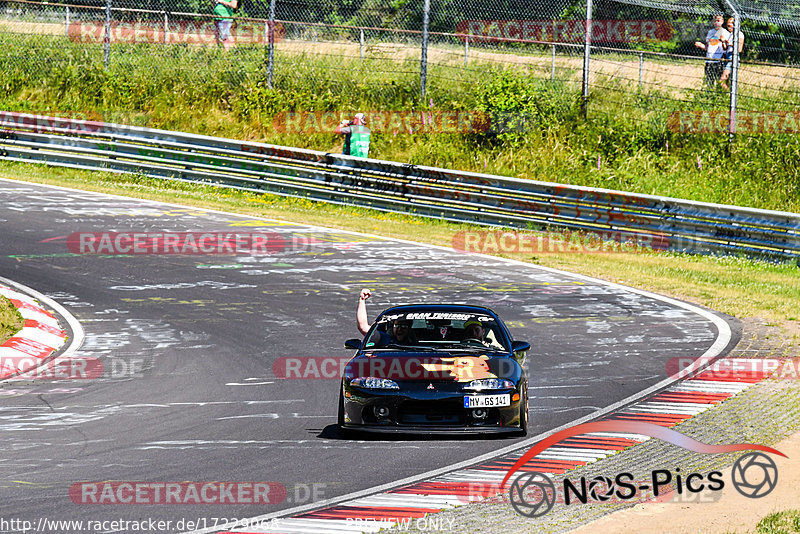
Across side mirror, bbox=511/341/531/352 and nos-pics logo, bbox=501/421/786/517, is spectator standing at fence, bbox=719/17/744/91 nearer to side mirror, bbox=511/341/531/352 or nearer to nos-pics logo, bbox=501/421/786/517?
side mirror, bbox=511/341/531/352

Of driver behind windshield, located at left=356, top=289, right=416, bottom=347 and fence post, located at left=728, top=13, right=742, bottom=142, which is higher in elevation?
fence post, located at left=728, top=13, right=742, bottom=142

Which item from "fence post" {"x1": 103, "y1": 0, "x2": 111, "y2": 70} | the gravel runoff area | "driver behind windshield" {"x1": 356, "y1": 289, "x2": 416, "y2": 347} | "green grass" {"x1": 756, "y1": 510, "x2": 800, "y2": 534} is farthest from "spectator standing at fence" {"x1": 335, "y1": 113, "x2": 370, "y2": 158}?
"green grass" {"x1": 756, "y1": 510, "x2": 800, "y2": 534}

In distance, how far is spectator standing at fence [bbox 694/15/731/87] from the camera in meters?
25.0

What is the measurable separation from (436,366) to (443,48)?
60.7 feet

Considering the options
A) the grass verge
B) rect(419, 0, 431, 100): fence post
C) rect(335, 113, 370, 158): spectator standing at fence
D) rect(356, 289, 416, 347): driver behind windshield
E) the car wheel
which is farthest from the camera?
rect(419, 0, 431, 100): fence post

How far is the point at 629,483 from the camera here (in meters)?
8.45

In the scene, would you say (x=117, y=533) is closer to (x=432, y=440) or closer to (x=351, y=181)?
(x=432, y=440)

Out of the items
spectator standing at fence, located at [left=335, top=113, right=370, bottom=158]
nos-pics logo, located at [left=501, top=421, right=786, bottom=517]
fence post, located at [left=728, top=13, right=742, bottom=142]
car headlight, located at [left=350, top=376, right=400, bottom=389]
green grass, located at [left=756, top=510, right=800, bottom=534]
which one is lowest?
nos-pics logo, located at [left=501, top=421, right=786, bottom=517]

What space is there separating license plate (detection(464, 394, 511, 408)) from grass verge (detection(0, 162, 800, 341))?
6.83 metres

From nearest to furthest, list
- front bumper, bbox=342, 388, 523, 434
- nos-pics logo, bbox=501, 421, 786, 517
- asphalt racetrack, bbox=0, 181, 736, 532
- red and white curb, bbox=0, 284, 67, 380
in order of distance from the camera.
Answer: nos-pics logo, bbox=501, 421, 786, 517, asphalt racetrack, bbox=0, 181, 736, 532, front bumper, bbox=342, 388, 523, 434, red and white curb, bbox=0, 284, 67, 380

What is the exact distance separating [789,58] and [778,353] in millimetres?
14497

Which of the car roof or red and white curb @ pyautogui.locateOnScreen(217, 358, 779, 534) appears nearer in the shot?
red and white curb @ pyautogui.locateOnScreen(217, 358, 779, 534)

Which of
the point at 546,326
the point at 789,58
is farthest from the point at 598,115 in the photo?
the point at 546,326

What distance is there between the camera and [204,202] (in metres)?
23.3
